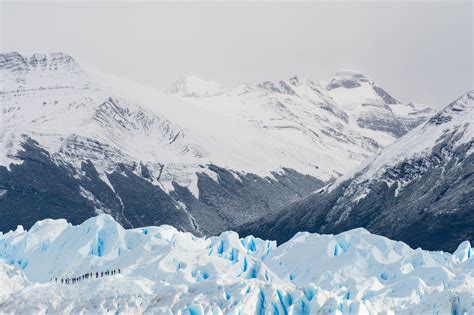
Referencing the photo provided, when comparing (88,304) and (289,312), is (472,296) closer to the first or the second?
(289,312)

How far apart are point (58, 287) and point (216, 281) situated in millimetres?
23062

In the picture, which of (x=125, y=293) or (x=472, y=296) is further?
(x=472, y=296)

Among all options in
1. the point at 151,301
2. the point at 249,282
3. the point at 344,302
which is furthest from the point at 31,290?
the point at 344,302

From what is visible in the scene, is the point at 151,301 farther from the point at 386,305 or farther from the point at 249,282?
the point at 386,305

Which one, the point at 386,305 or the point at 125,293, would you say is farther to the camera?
the point at 386,305

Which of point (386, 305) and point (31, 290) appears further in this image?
point (386, 305)

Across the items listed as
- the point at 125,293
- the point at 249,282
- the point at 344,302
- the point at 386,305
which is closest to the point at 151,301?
the point at 125,293

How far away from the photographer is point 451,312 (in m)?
190

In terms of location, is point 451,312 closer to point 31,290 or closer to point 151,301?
point 151,301

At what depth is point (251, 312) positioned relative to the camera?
7106 inches

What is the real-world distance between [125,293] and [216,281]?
13.2 meters

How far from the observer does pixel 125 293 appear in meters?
179

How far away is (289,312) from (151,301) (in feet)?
68.1

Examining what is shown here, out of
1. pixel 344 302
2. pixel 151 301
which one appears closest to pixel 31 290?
pixel 151 301
